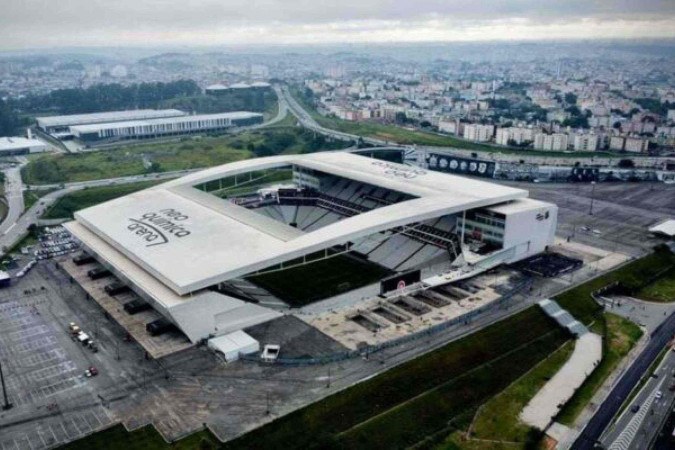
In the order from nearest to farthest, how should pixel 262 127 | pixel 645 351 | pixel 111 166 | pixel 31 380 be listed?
pixel 31 380
pixel 645 351
pixel 111 166
pixel 262 127

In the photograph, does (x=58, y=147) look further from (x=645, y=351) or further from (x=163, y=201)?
(x=645, y=351)

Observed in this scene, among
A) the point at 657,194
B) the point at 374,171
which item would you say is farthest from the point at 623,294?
the point at 657,194

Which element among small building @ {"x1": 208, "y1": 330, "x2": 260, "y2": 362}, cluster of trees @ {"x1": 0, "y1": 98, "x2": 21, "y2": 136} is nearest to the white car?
small building @ {"x1": 208, "y1": 330, "x2": 260, "y2": 362}

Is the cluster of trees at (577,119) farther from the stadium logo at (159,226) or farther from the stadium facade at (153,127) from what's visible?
the stadium logo at (159,226)

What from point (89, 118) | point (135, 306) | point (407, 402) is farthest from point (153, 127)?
point (407, 402)

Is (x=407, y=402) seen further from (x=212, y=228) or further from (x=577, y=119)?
(x=577, y=119)

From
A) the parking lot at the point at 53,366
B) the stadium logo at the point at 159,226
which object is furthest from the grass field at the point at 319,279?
the parking lot at the point at 53,366
